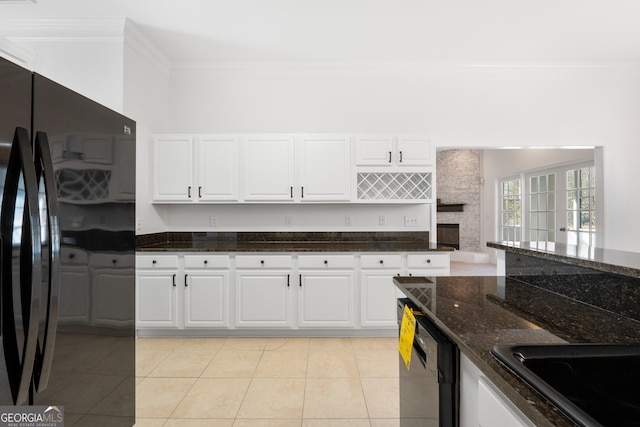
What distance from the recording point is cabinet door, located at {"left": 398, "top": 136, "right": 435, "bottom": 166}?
3.51 m

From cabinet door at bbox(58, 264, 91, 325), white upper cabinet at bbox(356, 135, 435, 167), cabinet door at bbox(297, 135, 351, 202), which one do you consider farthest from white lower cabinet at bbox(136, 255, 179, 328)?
white upper cabinet at bbox(356, 135, 435, 167)

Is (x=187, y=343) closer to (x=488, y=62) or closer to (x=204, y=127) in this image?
(x=204, y=127)

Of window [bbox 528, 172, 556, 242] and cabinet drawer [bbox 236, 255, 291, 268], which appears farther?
window [bbox 528, 172, 556, 242]

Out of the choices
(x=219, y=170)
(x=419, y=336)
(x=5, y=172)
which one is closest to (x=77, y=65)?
(x=219, y=170)

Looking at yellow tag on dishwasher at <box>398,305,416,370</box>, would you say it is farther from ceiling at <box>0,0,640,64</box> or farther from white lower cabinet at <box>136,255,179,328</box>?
ceiling at <box>0,0,640,64</box>

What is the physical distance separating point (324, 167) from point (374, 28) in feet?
4.69

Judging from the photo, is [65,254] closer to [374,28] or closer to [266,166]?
[266,166]

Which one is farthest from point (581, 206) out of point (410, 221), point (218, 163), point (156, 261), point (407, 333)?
point (156, 261)

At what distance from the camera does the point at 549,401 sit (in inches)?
23.0

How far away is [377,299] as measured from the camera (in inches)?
126

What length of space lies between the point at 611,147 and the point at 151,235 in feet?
17.8

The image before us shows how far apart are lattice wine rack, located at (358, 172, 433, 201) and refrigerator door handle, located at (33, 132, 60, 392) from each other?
287 centimetres

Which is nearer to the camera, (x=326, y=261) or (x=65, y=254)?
(x=65, y=254)

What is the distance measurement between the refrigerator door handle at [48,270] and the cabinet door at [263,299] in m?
2.16
